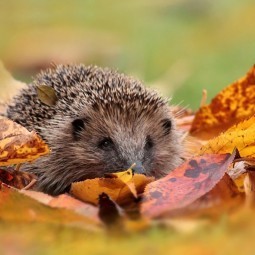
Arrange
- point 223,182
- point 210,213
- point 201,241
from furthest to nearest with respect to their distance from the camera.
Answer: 1. point 223,182
2. point 210,213
3. point 201,241

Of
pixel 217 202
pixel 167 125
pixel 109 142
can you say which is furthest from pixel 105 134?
pixel 217 202

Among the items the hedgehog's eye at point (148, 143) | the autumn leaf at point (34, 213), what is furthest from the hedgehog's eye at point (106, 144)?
A: the autumn leaf at point (34, 213)

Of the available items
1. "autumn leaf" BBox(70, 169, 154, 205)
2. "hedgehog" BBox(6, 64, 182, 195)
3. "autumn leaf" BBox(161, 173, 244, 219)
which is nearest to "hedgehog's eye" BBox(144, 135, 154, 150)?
"hedgehog" BBox(6, 64, 182, 195)

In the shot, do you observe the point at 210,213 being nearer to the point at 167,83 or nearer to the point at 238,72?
the point at 167,83

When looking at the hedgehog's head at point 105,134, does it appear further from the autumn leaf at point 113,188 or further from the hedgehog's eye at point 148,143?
the autumn leaf at point 113,188

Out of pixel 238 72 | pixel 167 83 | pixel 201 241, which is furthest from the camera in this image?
pixel 238 72

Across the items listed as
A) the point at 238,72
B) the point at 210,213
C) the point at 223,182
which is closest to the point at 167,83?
the point at 238,72

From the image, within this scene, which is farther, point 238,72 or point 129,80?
point 238,72
